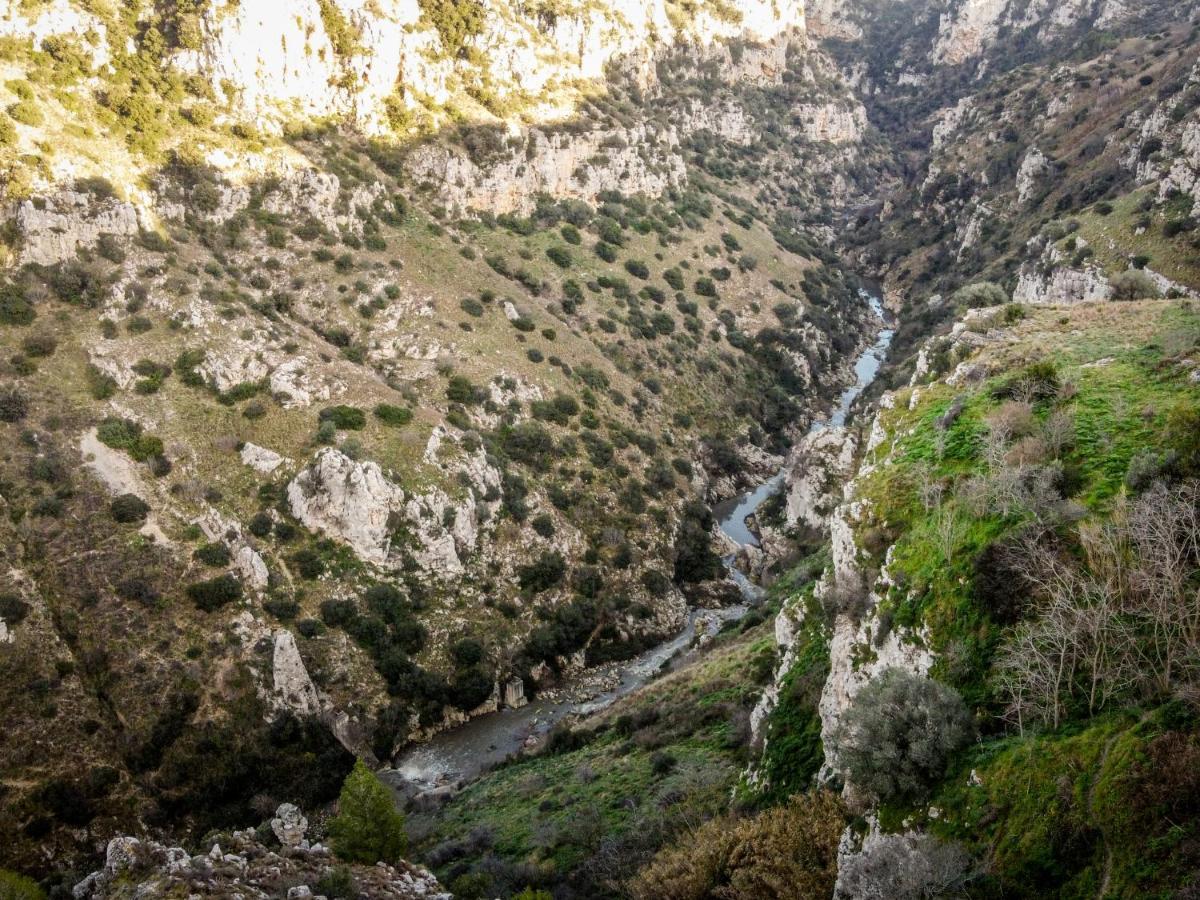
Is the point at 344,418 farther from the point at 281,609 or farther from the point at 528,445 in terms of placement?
the point at 528,445

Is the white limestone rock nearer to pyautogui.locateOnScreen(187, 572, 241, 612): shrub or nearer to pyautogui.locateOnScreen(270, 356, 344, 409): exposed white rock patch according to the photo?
pyautogui.locateOnScreen(187, 572, 241, 612): shrub

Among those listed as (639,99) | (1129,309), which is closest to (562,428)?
(1129,309)

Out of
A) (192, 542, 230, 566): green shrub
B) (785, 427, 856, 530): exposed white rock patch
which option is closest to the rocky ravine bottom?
(192, 542, 230, 566): green shrub

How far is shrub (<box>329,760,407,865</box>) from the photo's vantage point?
2228 centimetres

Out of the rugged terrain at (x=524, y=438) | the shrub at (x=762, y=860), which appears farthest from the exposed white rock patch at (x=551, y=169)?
the shrub at (x=762, y=860)

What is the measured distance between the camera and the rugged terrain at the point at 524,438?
16.0 meters

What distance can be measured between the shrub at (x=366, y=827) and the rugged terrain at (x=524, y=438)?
3.49 metres

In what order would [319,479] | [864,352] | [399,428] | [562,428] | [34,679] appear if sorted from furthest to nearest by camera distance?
1. [864,352]
2. [562,428]
3. [399,428]
4. [319,479]
5. [34,679]

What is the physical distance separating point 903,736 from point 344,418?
4192 centimetres

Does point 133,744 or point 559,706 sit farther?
point 559,706

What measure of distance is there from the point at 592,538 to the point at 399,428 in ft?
50.7

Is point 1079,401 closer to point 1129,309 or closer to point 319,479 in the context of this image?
point 1129,309

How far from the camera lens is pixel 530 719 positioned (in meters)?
44.5

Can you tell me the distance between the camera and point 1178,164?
2062 inches
